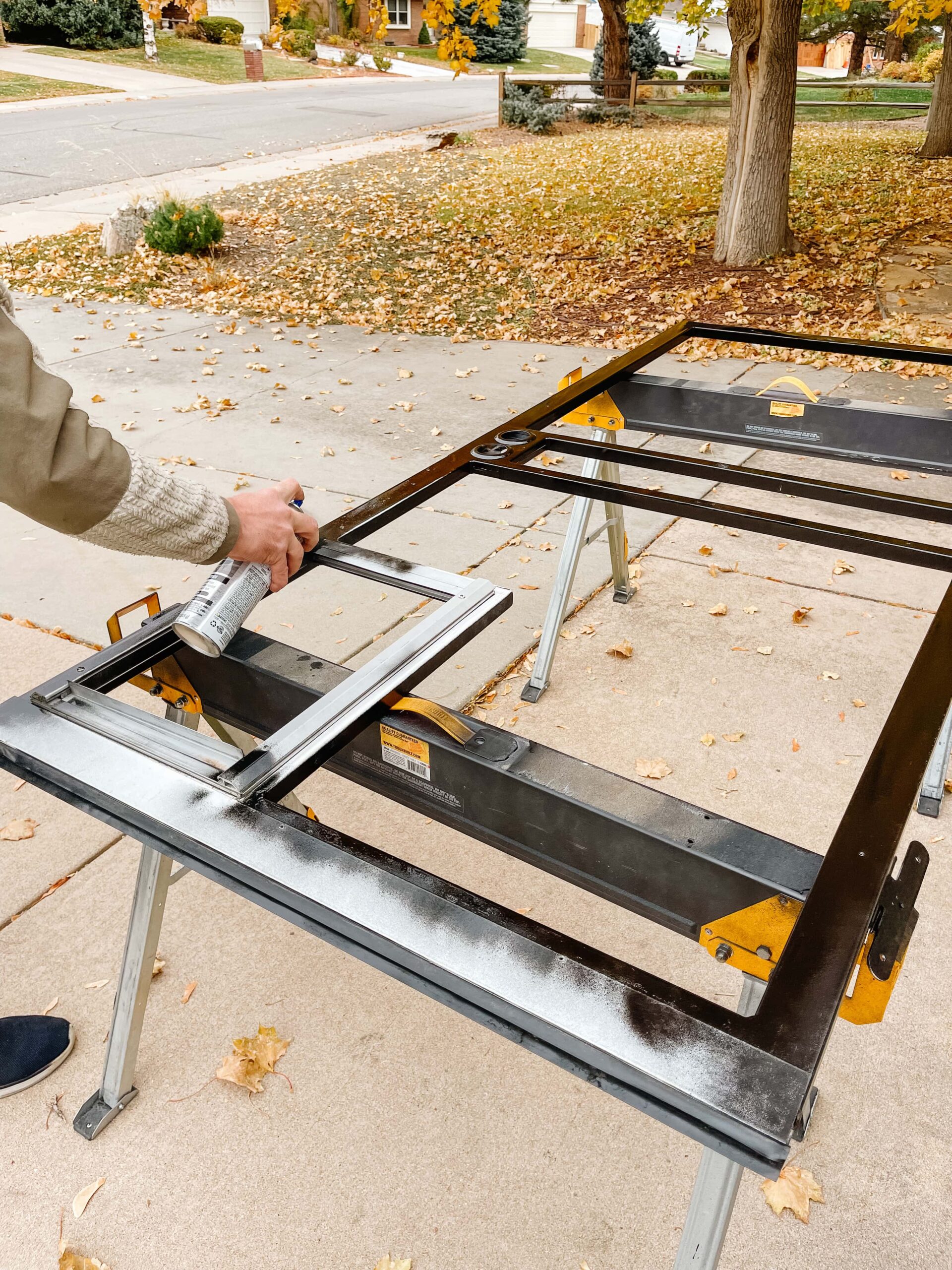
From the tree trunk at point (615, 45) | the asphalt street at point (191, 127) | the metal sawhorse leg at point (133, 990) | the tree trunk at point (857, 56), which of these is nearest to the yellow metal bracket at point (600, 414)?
the metal sawhorse leg at point (133, 990)

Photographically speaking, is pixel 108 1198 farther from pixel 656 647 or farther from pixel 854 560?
pixel 854 560

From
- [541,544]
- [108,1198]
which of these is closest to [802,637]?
[541,544]

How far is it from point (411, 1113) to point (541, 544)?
2916 mm

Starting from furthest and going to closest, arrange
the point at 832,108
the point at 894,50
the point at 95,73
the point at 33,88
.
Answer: the point at 894,50 → the point at 95,73 → the point at 33,88 → the point at 832,108

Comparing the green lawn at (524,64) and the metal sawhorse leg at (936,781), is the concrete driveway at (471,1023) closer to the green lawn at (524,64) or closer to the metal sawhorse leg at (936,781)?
the metal sawhorse leg at (936,781)

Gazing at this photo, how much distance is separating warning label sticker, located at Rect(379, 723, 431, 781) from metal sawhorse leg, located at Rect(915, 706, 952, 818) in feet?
5.98

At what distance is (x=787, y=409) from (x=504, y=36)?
4219 centimetres

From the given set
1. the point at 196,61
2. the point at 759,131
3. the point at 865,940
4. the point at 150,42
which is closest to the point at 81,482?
the point at 865,940

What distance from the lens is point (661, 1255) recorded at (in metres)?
1.81

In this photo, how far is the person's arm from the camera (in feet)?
4.35

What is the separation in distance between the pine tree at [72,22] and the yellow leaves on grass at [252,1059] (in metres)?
36.4

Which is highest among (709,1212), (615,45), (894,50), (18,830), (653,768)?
(894,50)

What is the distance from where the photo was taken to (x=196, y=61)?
2991 centimetres

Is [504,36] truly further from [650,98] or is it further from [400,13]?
[650,98]
